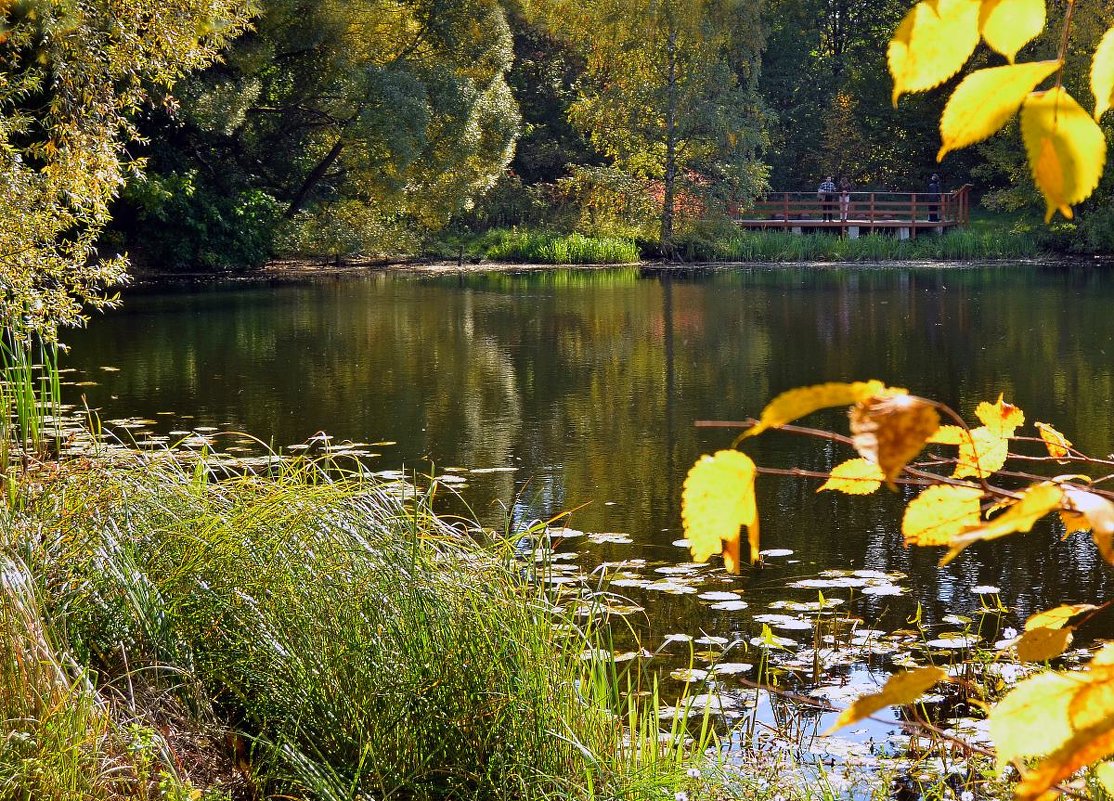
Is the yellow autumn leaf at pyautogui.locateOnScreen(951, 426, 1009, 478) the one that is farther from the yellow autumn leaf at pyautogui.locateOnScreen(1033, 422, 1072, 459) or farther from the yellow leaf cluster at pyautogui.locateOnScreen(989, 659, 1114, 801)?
the yellow leaf cluster at pyautogui.locateOnScreen(989, 659, 1114, 801)

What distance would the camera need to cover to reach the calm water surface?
662 cm

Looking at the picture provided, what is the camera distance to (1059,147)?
802 mm

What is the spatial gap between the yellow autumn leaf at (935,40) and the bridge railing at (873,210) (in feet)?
106

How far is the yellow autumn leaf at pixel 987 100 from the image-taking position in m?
0.79

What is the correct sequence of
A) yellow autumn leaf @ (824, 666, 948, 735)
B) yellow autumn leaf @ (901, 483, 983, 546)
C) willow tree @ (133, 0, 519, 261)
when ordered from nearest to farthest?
yellow autumn leaf @ (824, 666, 948, 735) < yellow autumn leaf @ (901, 483, 983, 546) < willow tree @ (133, 0, 519, 261)

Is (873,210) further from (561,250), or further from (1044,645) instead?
(1044,645)

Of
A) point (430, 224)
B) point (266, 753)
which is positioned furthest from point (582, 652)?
point (430, 224)

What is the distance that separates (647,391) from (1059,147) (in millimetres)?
11445

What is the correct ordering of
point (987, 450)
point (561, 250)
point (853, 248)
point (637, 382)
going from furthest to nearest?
point (853, 248) < point (561, 250) < point (637, 382) < point (987, 450)

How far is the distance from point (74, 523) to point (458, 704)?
1340 mm

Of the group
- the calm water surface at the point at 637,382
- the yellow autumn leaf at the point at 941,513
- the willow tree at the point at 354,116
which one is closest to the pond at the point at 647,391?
the calm water surface at the point at 637,382

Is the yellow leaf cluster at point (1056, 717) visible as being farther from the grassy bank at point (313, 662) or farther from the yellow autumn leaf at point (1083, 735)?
the grassy bank at point (313, 662)

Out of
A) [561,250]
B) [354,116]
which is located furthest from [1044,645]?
[561,250]

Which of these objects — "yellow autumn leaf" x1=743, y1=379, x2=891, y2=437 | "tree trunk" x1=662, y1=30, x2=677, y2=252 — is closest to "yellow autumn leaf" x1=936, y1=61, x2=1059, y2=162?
"yellow autumn leaf" x1=743, y1=379, x2=891, y2=437
